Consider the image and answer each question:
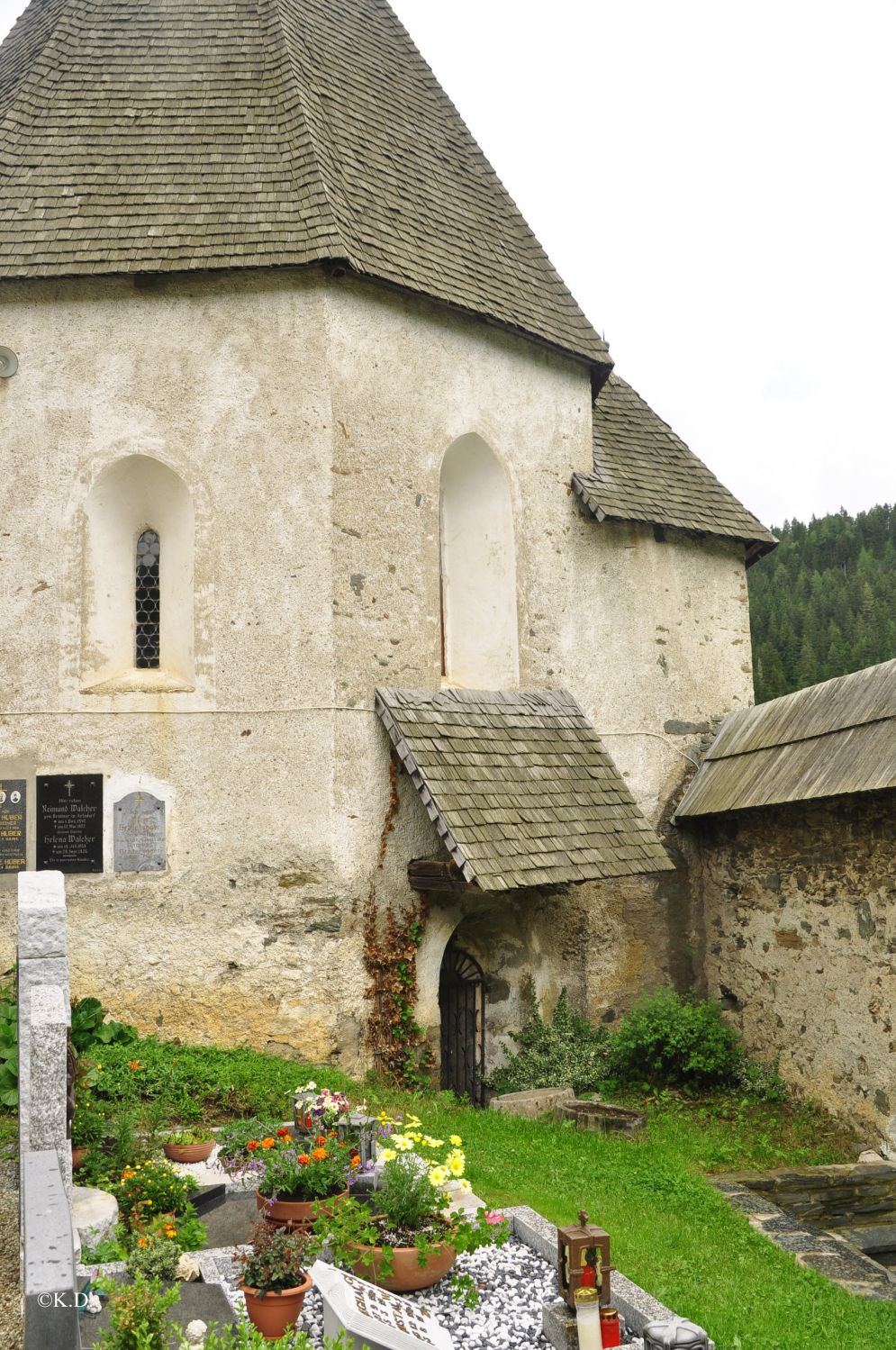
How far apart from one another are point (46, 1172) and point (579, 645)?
7701 mm

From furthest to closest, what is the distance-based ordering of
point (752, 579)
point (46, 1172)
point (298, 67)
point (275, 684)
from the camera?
point (752, 579), point (298, 67), point (275, 684), point (46, 1172)

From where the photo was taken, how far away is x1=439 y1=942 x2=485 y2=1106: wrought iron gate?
10375mm

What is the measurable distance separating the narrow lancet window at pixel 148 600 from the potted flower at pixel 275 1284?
5788mm

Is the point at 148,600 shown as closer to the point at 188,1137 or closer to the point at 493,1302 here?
the point at 188,1137

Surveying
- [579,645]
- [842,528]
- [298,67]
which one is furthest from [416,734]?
[842,528]

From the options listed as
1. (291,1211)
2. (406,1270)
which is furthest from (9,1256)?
(406,1270)

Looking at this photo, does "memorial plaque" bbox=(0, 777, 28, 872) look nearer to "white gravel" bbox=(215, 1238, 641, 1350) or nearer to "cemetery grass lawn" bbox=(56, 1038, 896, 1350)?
"cemetery grass lawn" bbox=(56, 1038, 896, 1350)

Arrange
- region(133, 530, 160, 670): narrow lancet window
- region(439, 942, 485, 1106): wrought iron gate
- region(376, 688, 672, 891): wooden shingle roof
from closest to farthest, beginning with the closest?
region(376, 688, 672, 891): wooden shingle roof, region(133, 530, 160, 670): narrow lancet window, region(439, 942, 485, 1106): wrought iron gate

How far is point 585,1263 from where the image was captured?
196 inches

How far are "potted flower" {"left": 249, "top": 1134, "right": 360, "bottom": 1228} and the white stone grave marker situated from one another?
2.65 ft

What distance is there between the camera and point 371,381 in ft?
32.5

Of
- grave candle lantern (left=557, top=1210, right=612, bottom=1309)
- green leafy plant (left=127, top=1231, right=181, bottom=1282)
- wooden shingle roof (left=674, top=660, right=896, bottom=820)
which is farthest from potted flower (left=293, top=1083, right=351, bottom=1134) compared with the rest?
wooden shingle roof (left=674, top=660, right=896, bottom=820)

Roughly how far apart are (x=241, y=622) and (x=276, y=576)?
18.3 inches

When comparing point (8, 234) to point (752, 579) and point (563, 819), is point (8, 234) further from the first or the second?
point (752, 579)
